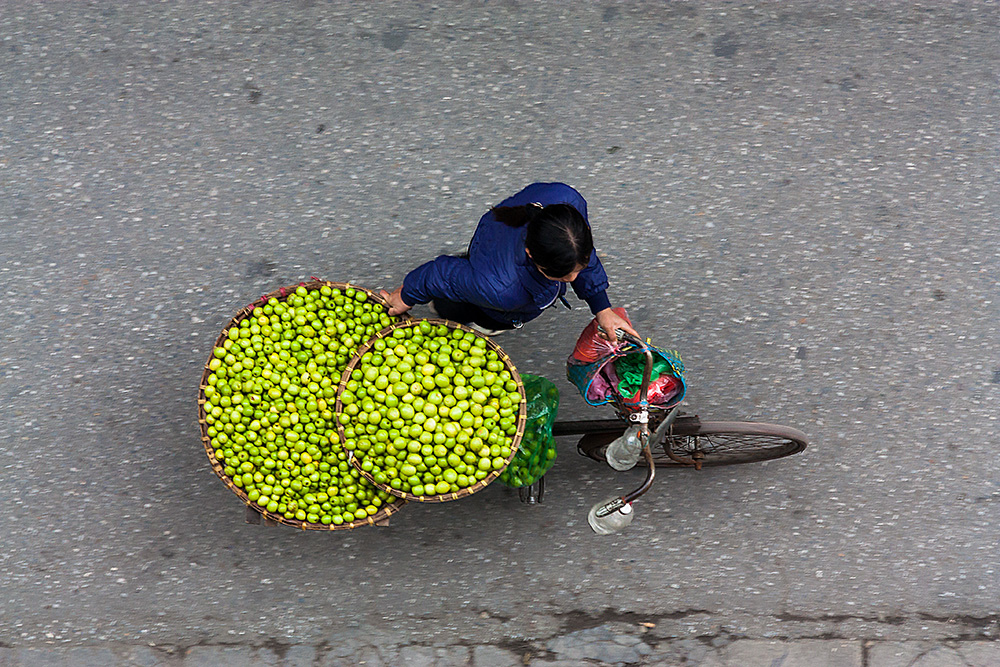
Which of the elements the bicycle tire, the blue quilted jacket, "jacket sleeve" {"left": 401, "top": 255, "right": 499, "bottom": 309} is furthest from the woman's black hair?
the bicycle tire

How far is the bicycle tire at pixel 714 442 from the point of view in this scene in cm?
348

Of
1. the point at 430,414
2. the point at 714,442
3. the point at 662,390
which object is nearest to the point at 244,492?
the point at 430,414

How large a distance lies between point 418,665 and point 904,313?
3310 millimetres

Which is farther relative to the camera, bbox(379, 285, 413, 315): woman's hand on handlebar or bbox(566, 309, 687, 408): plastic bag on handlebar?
bbox(379, 285, 413, 315): woman's hand on handlebar

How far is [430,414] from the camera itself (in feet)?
9.82

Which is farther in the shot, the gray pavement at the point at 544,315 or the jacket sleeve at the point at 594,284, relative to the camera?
the gray pavement at the point at 544,315

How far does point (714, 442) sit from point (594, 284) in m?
1.26

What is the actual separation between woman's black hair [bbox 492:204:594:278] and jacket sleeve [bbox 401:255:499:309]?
29cm

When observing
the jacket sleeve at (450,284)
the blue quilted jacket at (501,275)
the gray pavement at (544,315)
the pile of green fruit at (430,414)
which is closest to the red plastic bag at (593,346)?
the blue quilted jacket at (501,275)

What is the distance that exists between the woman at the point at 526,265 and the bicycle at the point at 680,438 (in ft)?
1.11

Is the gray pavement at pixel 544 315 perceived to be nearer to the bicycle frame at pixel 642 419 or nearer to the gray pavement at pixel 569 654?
the gray pavement at pixel 569 654

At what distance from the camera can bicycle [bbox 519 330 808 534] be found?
3096 mm

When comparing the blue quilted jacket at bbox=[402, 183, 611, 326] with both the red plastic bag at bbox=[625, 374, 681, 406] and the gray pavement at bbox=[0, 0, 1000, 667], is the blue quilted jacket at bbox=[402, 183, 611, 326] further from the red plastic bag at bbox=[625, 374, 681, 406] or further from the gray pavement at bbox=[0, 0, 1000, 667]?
the gray pavement at bbox=[0, 0, 1000, 667]

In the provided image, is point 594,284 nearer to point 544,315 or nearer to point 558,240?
point 558,240
